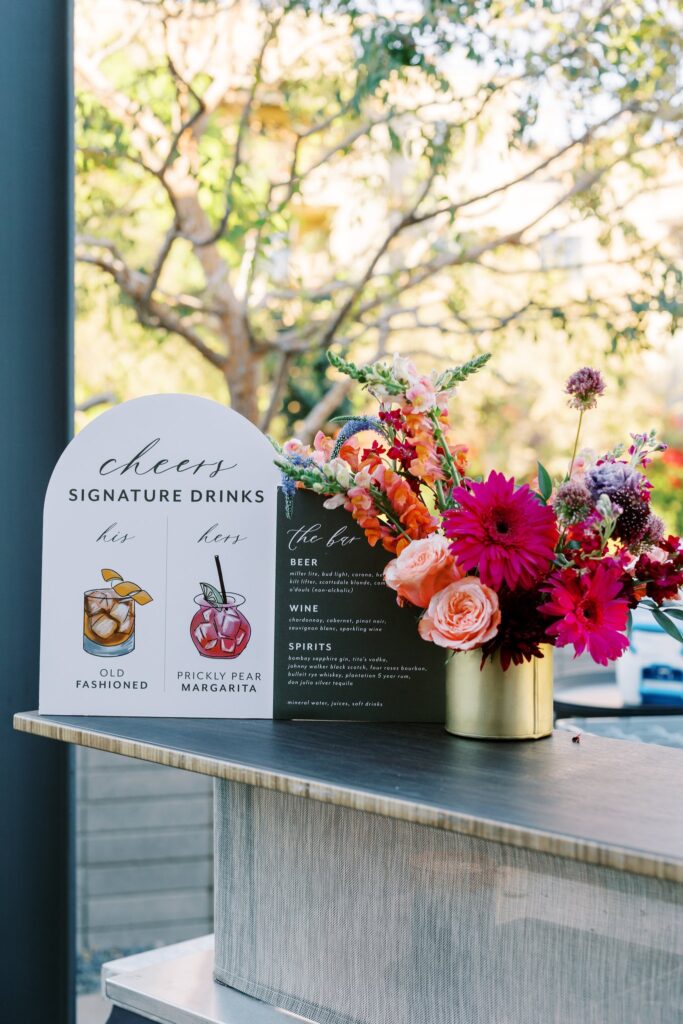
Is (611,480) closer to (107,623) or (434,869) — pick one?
(434,869)

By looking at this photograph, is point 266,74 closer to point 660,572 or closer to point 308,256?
point 308,256

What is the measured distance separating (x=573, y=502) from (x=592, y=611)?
0.34 feet

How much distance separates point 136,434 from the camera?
1.27 meters

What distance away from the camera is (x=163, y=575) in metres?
1.25

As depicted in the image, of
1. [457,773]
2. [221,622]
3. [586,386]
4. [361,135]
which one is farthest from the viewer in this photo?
[361,135]

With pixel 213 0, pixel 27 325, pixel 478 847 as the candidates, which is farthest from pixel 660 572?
pixel 213 0

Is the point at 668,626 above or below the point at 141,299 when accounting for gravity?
below

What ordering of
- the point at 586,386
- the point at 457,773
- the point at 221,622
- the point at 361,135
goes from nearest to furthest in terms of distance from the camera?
the point at 457,773 < the point at 586,386 < the point at 221,622 < the point at 361,135

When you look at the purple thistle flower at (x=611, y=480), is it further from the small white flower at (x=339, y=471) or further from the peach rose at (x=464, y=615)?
the small white flower at (x=339, y=471)

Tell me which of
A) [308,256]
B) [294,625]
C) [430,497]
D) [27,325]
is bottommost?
[294,625]

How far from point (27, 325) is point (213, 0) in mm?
2256

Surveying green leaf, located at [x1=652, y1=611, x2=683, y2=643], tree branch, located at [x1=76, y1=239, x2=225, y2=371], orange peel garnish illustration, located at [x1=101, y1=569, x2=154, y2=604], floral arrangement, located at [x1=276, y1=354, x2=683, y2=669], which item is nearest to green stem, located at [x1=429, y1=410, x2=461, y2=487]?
floral arrangement, located at [x1=276, y1=354, x2=683, y2=669]

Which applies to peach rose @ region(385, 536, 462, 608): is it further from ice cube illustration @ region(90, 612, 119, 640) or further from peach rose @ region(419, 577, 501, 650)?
ice cube illustration @ region(90, 612, 119, 640)

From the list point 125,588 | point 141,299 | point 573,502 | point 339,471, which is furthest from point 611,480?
point 141,299
